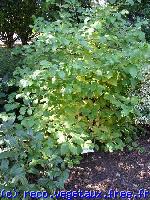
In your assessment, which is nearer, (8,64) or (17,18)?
(8,64)

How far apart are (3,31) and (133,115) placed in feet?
15.7

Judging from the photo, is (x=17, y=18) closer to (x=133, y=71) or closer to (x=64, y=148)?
(x=133, y=71)

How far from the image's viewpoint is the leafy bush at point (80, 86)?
3.47 metres

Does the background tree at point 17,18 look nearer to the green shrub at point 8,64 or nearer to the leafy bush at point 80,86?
the green shrub at point 8,64

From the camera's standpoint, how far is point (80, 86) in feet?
11.8

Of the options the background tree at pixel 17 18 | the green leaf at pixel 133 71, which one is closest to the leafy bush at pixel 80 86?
the green leaf at pixel 133 71

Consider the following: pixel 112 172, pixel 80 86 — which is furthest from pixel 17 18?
pixel 112 172

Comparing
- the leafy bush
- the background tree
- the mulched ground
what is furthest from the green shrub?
the background tree

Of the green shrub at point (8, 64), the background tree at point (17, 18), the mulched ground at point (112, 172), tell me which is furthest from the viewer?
the background tree at point (17, 18)

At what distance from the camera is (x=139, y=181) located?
3480 millimetres

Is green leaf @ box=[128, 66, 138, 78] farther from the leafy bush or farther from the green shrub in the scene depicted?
the green shrub

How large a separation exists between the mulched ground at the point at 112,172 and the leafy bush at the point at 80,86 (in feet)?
0.45

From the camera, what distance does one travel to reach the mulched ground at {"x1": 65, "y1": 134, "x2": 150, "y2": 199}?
340 cm

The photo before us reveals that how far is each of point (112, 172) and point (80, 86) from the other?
0.89 meters
